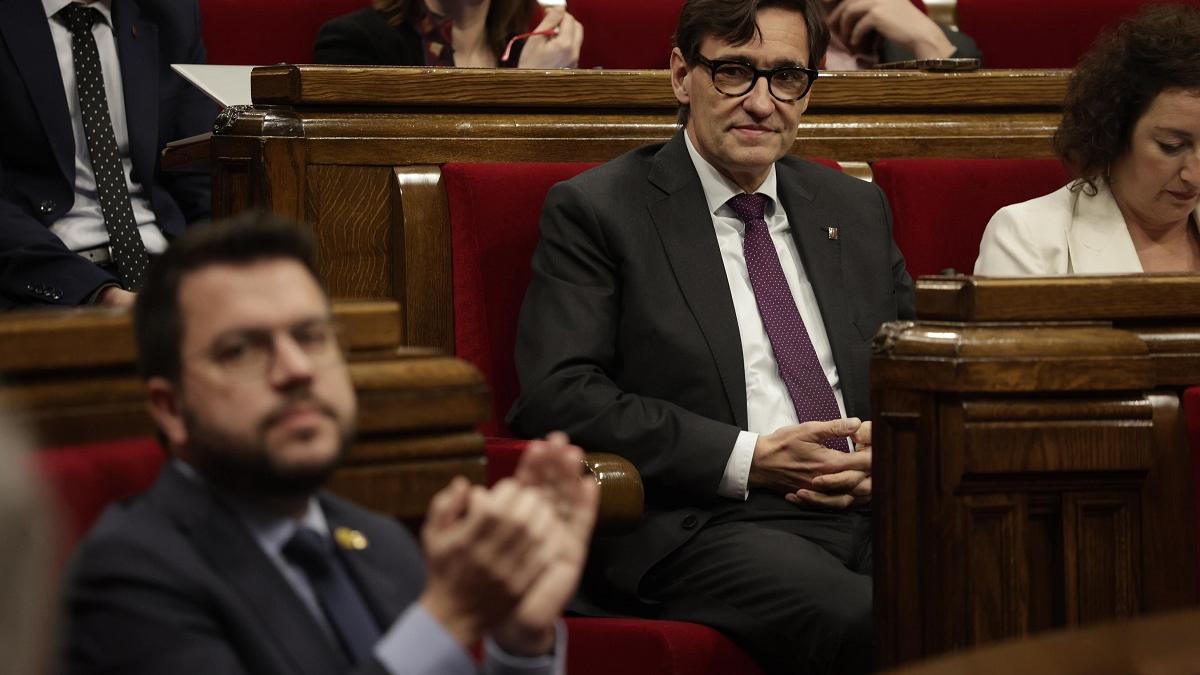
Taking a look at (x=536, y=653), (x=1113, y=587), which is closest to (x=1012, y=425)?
(x=1113, y=587)

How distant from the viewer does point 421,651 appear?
0.82 metres

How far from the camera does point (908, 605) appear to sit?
1381mm

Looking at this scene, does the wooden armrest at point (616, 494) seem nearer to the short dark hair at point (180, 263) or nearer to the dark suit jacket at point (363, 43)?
the short dark hair at point (180, 263)

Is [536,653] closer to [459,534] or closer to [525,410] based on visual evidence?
[459,534]

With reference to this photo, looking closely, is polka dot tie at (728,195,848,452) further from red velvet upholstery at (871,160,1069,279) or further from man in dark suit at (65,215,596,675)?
man in dark suit at (65,215,596,675)

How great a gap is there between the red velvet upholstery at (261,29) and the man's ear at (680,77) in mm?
953

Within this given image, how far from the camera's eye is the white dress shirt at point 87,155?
2184 millimetres

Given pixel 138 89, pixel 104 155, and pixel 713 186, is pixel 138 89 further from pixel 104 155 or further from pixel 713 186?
pixel 713 186

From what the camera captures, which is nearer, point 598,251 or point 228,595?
point 228,595

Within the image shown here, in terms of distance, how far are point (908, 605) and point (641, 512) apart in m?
0.32

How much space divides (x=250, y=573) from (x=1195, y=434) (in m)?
0.86

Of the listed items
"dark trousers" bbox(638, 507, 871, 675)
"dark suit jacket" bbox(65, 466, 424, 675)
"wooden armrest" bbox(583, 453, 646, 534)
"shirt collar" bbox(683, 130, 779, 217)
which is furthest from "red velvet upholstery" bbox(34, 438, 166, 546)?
"shirt collar" bbox(683, 130, 779, 217)

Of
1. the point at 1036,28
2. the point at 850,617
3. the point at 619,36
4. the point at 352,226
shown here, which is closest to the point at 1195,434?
the point at 850,617

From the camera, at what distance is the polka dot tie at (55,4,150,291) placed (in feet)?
7.13
